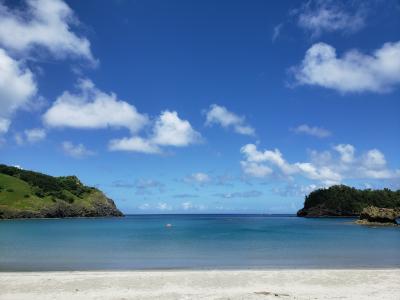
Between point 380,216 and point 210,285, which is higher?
point 380,216

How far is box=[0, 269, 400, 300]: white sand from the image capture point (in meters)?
22.8

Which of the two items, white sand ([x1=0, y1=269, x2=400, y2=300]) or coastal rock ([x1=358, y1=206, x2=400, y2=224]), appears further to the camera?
coastal rock ([x1=358, y1=206, x2=400, y2=224])

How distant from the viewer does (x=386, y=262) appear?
41625 millimetres

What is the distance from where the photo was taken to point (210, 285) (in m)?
26.3

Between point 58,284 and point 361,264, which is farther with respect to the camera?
point 361,264

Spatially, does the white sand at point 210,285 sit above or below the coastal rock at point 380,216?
below

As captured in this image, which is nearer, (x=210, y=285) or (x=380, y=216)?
(x=210, y=285)

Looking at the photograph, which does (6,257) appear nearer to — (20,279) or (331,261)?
(20,279)

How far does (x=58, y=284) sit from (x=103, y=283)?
2.73m

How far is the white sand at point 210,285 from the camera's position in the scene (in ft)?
74.7

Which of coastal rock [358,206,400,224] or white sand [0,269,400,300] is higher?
coastal rock [358,206,400,224]

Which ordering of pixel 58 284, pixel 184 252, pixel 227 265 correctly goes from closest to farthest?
pixel 58 284 < pixel 227 265 < pixel 184 252

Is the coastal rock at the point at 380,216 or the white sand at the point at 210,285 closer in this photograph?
the white sand at the point at 210,285

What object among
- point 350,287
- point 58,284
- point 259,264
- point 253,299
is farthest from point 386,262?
point 58,284
